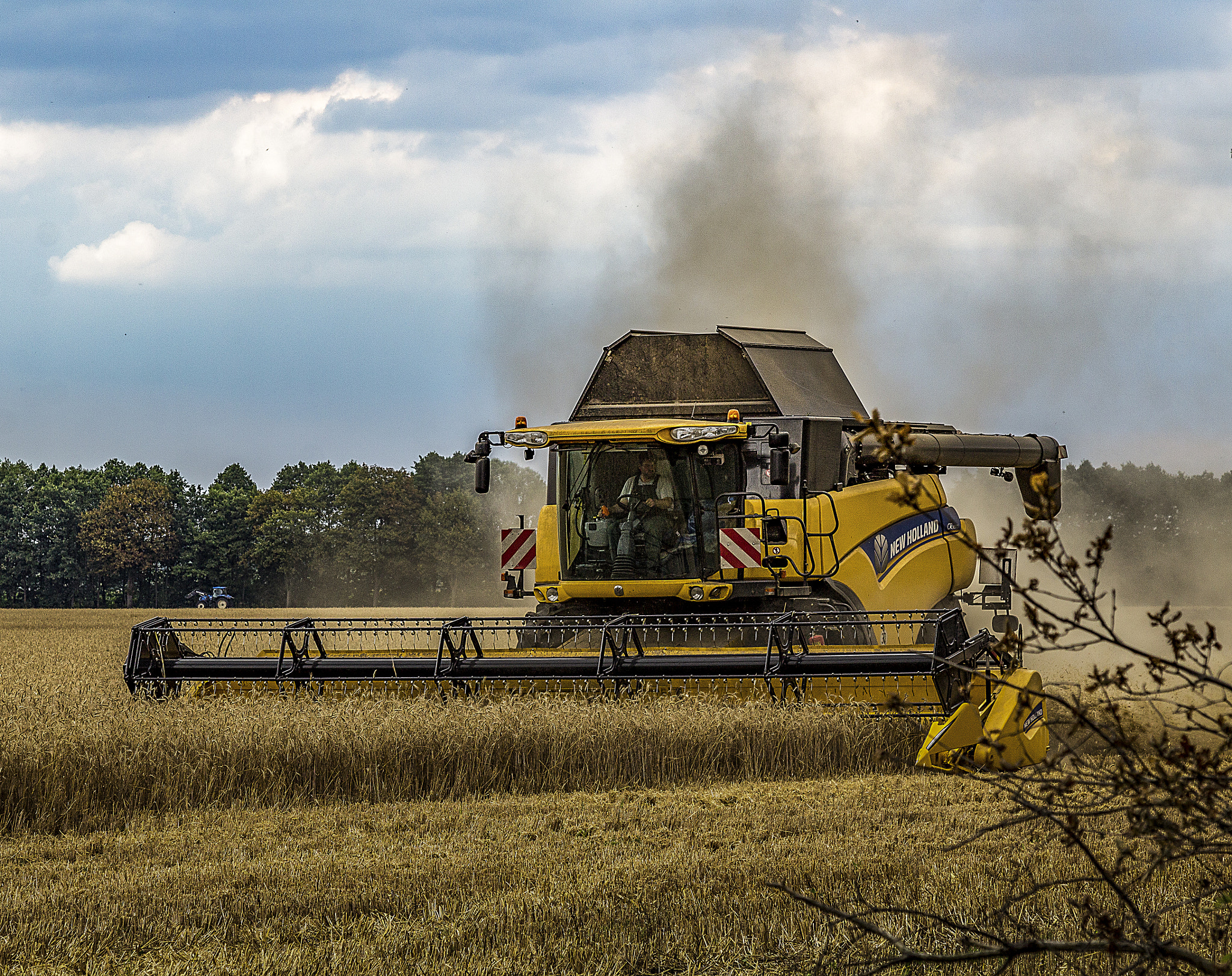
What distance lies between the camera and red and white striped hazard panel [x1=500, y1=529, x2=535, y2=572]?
10.5 meters

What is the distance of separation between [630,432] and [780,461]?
4.56 feet

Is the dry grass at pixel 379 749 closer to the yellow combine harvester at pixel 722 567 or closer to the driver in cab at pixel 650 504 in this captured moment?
the yellow combine harvester at pixel 722 567

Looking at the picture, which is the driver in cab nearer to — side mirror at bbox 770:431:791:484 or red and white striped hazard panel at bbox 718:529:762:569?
red and white striped hazard panel at bbox 718:529:762:569

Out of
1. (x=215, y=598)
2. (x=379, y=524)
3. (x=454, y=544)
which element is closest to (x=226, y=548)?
(x=215, y=598)

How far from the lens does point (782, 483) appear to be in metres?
8.46

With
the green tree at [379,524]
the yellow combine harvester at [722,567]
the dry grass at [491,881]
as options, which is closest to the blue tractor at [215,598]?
the green tree at [379,524]

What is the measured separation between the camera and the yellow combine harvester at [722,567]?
24.7 ft

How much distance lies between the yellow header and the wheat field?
2566 mm

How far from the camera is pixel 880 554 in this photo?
9984 millimetres

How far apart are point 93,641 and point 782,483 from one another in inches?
536

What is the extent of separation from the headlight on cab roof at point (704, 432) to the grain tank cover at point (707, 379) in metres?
0.98

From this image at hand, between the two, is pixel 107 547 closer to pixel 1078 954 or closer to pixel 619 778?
pixel 619 778

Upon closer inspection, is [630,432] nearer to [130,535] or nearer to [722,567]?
[722,567]

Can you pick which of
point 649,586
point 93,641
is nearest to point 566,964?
point 649,586
